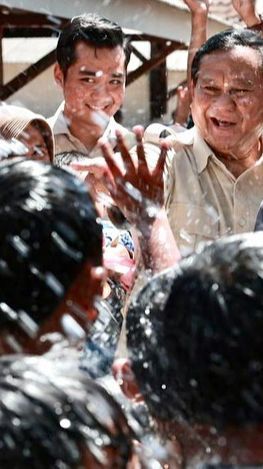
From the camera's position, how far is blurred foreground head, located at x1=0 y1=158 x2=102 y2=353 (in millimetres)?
2213

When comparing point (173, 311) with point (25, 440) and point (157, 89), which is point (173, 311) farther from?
point (157, 89)

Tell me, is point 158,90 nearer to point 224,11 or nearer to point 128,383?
point 224,11

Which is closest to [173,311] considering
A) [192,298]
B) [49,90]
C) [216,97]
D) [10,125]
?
[192,298]

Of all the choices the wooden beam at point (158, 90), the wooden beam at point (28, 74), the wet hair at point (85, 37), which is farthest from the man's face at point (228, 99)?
the wooden beam at point (158, 90)

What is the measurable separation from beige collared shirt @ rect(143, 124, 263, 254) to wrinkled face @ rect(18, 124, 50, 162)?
387mm

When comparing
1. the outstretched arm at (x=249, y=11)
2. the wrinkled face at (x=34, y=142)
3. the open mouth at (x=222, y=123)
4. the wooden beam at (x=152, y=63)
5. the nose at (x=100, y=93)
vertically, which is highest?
the wrinkled face at (x=34, y=142)

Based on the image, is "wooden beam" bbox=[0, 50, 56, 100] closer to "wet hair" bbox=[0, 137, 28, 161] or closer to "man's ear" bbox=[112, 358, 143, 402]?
"wet hair" bbox=[0, 137, 28, 161]

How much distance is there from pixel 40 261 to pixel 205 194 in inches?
73.6

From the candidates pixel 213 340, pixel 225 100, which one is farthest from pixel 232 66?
pixel 213 340

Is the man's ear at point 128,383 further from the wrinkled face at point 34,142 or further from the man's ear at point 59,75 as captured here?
the man's ear at point 59,75

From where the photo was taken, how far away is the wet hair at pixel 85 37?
4.70 metres

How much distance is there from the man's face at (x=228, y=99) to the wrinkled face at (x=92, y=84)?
632mm

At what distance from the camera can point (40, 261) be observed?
2.23 meters

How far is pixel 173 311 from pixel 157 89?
34.6ft
